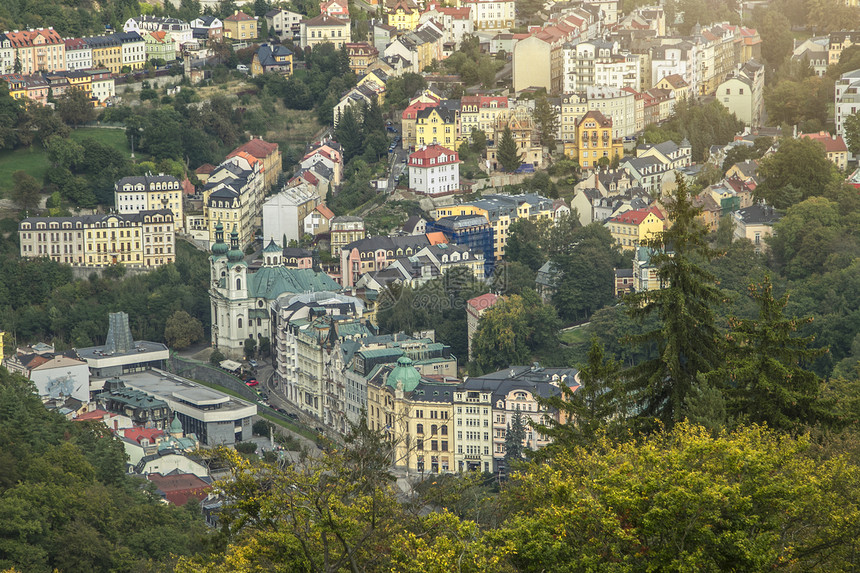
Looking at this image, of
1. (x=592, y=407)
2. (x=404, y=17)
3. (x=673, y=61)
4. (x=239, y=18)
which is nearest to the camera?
(x=592, y=407)

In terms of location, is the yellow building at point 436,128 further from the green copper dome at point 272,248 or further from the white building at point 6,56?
the white building at point 6,56

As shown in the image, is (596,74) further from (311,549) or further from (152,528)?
(311,549)

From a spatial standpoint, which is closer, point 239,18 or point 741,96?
point 741,96

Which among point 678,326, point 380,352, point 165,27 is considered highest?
point 165,27

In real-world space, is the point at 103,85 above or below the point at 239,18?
below

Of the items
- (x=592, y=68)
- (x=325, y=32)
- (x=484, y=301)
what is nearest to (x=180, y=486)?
(x=484, y=301)

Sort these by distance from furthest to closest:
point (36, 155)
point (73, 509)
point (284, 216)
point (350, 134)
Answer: point (350, 134), point (36, 155), point (284, 216), point (73, 509)

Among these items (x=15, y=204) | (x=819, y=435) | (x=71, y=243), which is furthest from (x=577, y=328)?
(x=819, y=435)

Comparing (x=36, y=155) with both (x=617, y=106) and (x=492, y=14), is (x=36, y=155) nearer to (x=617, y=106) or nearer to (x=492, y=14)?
(x=617, y=106)

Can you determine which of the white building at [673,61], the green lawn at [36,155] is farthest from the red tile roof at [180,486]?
the white building at [673,61]
